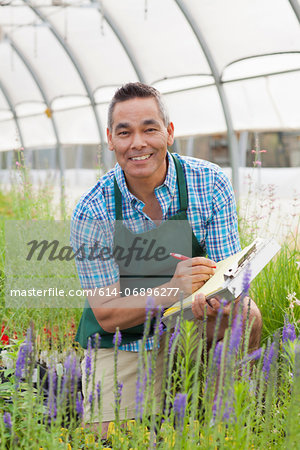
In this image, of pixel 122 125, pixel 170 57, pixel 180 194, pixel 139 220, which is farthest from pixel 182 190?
pixel 170 57

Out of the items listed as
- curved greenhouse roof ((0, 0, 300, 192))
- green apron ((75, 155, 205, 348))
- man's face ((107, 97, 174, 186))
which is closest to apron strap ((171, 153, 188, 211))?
green apron ((75, 155, 205, 348))

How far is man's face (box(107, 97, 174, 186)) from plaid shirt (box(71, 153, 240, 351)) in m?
0.12

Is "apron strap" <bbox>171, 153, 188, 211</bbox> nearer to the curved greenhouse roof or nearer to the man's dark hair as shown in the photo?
the man's dark hair

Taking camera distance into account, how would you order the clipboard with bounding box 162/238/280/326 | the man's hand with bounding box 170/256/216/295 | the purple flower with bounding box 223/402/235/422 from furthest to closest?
1. the man's hand with bounding box 170/256/216/295
2. the clipboard with bounding box 162/238/280/326
3. the purple flower with bounding box 223/402/235/422

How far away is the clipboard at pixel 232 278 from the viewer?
1.60m

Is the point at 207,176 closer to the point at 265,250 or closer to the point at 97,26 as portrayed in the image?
the point at 265,250

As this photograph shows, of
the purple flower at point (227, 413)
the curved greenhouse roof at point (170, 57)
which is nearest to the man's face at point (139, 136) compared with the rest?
the purple flower at point (227, 413)

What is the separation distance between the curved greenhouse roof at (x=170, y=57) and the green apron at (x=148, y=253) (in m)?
3.58

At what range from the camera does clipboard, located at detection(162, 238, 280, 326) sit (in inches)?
A: 63.2

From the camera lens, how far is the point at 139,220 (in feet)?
7.63

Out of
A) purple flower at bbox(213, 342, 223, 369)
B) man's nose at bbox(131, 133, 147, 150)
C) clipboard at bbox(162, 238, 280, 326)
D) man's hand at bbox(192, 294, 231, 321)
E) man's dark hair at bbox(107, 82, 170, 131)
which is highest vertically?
man's dark hair at bbox(107, 82, 170, 131)

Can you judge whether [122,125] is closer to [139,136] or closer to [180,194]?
[139,136]

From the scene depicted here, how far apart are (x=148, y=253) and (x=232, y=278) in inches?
28.7

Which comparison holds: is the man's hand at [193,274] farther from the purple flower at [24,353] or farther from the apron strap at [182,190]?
the purple flower at [24,353]
